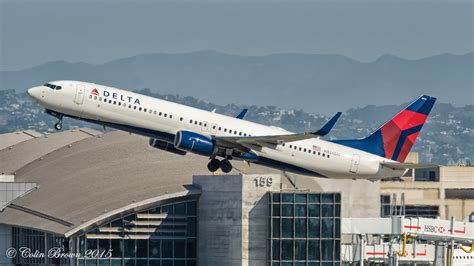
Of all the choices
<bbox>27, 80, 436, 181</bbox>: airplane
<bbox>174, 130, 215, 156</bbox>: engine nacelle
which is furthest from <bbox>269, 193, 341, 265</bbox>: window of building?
<bbox>174, 130, 215, 156</bbox>: engine nacelle

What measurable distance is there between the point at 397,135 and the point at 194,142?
80.1 feet

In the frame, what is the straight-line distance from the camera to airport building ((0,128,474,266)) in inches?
5256

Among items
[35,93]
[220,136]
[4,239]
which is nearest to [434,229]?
[220,136]

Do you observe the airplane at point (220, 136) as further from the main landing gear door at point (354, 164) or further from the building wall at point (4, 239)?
the building wall at point (4, 239)

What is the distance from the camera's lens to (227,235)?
13488 centimetres

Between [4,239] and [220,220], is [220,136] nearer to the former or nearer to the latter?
[220,220]

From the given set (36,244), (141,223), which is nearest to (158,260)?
(141,223)

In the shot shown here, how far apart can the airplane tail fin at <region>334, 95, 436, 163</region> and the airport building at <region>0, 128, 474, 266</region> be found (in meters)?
7.37

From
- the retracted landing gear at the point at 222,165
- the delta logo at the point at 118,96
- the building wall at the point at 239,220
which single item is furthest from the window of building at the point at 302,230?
the delta logo at the point at 118,96

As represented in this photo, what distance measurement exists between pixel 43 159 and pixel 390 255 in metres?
51.3

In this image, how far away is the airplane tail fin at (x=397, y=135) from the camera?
422 ft

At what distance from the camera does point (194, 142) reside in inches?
4540

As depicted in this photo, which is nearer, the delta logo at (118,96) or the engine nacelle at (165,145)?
the delta logo at (118,96)

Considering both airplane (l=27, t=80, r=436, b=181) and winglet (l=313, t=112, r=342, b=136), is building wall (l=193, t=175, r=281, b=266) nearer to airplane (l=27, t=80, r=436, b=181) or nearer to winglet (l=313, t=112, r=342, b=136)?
airplane (l=27, t=80, r=436, b=181)
